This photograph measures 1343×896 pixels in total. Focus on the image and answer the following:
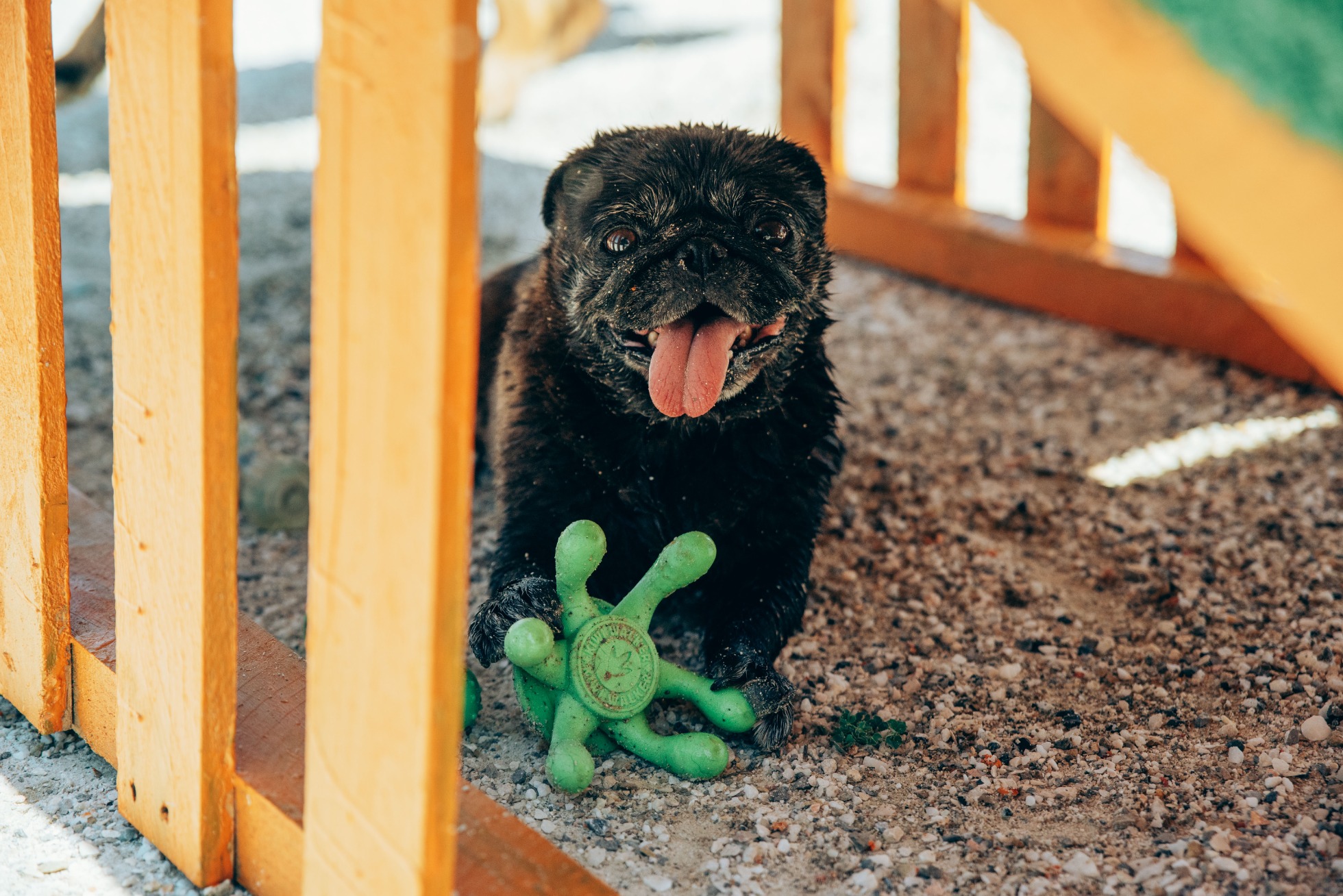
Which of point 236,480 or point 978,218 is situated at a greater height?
point 236,480

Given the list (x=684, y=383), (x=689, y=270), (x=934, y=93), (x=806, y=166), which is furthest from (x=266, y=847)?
(x=934, y=93)

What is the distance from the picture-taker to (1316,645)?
2.93 metres

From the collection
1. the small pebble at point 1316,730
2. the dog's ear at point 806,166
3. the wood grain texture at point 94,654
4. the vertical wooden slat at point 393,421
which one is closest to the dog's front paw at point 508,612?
the wood grain texture at point 94,654

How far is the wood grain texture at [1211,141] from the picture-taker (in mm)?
967

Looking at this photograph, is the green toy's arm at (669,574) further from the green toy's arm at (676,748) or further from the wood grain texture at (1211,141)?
the wood grain texture at (1211,141)

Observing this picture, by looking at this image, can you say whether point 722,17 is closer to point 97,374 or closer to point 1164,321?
point 1164,321

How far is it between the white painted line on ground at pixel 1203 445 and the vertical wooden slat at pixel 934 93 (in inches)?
78.3

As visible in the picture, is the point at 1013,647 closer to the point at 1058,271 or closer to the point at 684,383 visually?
the point at 684,383

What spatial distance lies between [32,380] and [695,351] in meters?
1.40

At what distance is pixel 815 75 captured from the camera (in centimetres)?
596

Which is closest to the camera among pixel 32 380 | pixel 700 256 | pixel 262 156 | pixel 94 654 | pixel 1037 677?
pixel 32 380

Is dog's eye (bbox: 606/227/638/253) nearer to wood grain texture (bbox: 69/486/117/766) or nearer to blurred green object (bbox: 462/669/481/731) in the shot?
blurred green object (bbox: 462/669/481/731)

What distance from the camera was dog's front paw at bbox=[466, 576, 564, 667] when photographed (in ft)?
8.55

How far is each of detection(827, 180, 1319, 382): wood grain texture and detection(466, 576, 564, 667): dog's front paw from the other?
3.23 m
